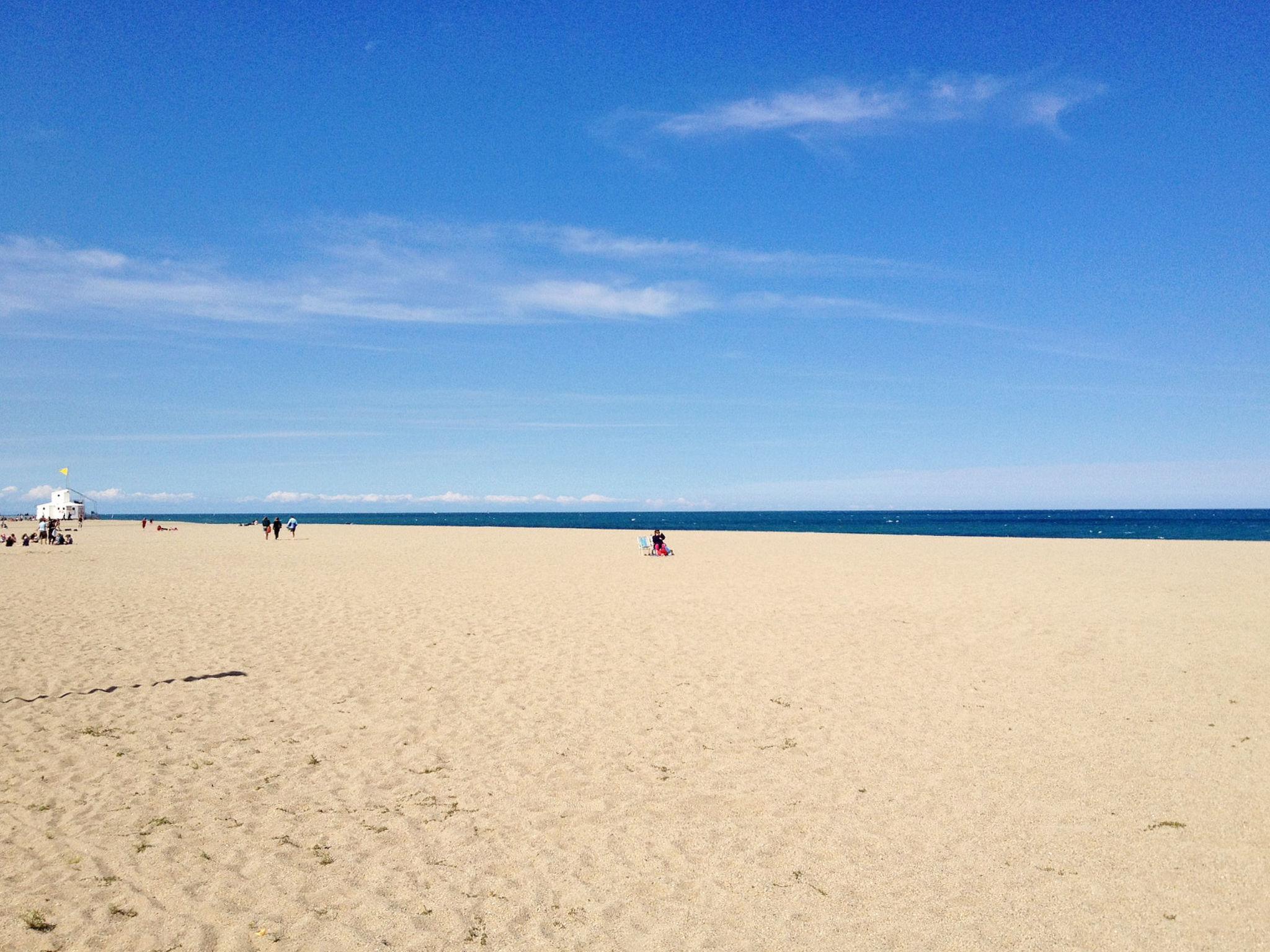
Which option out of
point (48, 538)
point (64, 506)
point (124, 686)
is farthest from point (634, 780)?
point (64, 506)

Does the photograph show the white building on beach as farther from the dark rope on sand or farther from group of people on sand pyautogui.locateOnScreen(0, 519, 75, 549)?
the dark rope on sand

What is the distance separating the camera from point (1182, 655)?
13477 mm

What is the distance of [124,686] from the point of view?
10992 millimetres

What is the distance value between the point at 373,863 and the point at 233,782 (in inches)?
98.6

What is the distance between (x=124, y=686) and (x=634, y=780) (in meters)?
8.06

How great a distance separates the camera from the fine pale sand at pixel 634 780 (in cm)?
534

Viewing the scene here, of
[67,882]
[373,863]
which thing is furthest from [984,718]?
[67,882]

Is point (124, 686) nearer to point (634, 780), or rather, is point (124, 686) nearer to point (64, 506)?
point (634, 780)

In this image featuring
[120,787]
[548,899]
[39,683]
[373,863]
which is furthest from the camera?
[39,683]

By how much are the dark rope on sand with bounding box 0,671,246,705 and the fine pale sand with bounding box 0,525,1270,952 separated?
3.2 inches

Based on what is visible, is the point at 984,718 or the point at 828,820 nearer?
the point at 828,820

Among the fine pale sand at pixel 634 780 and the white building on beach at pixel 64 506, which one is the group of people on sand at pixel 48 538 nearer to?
the fine pale sand at pixel 634 780

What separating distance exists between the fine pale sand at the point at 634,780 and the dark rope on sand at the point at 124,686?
0.08 metres

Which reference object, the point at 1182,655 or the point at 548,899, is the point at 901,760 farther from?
the point at 1182,655
